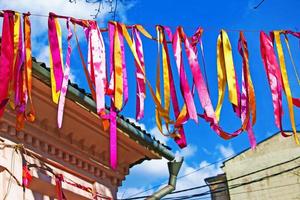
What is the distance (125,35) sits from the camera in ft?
19.4

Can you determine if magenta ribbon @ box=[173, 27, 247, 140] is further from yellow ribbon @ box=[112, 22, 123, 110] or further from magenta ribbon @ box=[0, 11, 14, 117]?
magenta ribbon @ box=[0, 11, 14, 117]

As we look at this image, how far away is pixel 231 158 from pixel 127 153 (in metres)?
18.2

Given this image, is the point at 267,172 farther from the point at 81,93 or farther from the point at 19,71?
the point at 19,71

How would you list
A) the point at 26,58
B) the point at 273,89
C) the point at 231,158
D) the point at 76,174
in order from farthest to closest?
1. the point at 231,158
2. the point at 76,174
3. the point at 273,89
4. the point at 26,58

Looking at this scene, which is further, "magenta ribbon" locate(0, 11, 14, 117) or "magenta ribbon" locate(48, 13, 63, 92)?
"magenta ribbon" locate(48, 13, 63, 92)

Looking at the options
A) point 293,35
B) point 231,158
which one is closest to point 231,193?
point 231,158

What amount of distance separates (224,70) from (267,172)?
2014 cm

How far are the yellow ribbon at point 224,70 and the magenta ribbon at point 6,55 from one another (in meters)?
2.14

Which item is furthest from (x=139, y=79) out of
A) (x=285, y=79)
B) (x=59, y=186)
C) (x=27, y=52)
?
(x=59, y=186)

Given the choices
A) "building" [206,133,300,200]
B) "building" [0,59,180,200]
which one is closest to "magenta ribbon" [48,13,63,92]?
"building" [0,59,180,200]

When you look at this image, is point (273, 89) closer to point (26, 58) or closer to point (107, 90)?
point (107, 90)

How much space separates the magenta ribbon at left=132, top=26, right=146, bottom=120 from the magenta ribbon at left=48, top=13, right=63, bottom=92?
80 centimetres

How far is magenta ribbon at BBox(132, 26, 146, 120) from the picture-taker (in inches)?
221

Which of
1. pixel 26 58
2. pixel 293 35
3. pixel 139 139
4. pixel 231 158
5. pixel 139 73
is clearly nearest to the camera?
pixel 26 58
